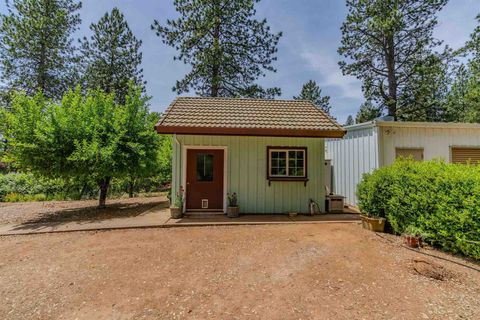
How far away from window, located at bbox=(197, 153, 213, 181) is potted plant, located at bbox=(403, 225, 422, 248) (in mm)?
5294

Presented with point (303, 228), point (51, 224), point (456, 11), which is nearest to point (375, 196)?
point (303, 228)

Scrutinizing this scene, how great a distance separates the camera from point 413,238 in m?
4.63

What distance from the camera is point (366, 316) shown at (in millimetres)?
2594

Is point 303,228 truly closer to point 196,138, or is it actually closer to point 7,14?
point 196,138

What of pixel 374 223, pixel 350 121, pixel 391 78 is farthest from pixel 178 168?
pixel 350 121

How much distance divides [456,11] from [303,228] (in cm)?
1529

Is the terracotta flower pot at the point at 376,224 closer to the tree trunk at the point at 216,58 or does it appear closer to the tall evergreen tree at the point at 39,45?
the tree trunk at the point at 216,58

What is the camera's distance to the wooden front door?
7.40m

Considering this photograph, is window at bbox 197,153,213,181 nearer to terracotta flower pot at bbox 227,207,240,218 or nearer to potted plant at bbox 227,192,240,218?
potted plant at bbox 227,192,240,218

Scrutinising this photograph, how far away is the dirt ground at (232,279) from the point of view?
2.72m

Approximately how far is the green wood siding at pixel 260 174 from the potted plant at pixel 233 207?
30 cm

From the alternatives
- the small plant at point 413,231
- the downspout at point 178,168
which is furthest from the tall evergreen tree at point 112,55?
the small plant at point 413,231

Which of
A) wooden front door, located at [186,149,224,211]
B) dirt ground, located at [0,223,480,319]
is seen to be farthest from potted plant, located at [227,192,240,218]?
dirt ground, located at [0,223,480,319]

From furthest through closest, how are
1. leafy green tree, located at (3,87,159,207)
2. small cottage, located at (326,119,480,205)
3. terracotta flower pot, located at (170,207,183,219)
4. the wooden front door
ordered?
small cottage, located at (326,119,480,205), the wooden front door, leafy green tree, located at (3,87,159,207), terracotta flower pot, located at (170,207,183,219)
